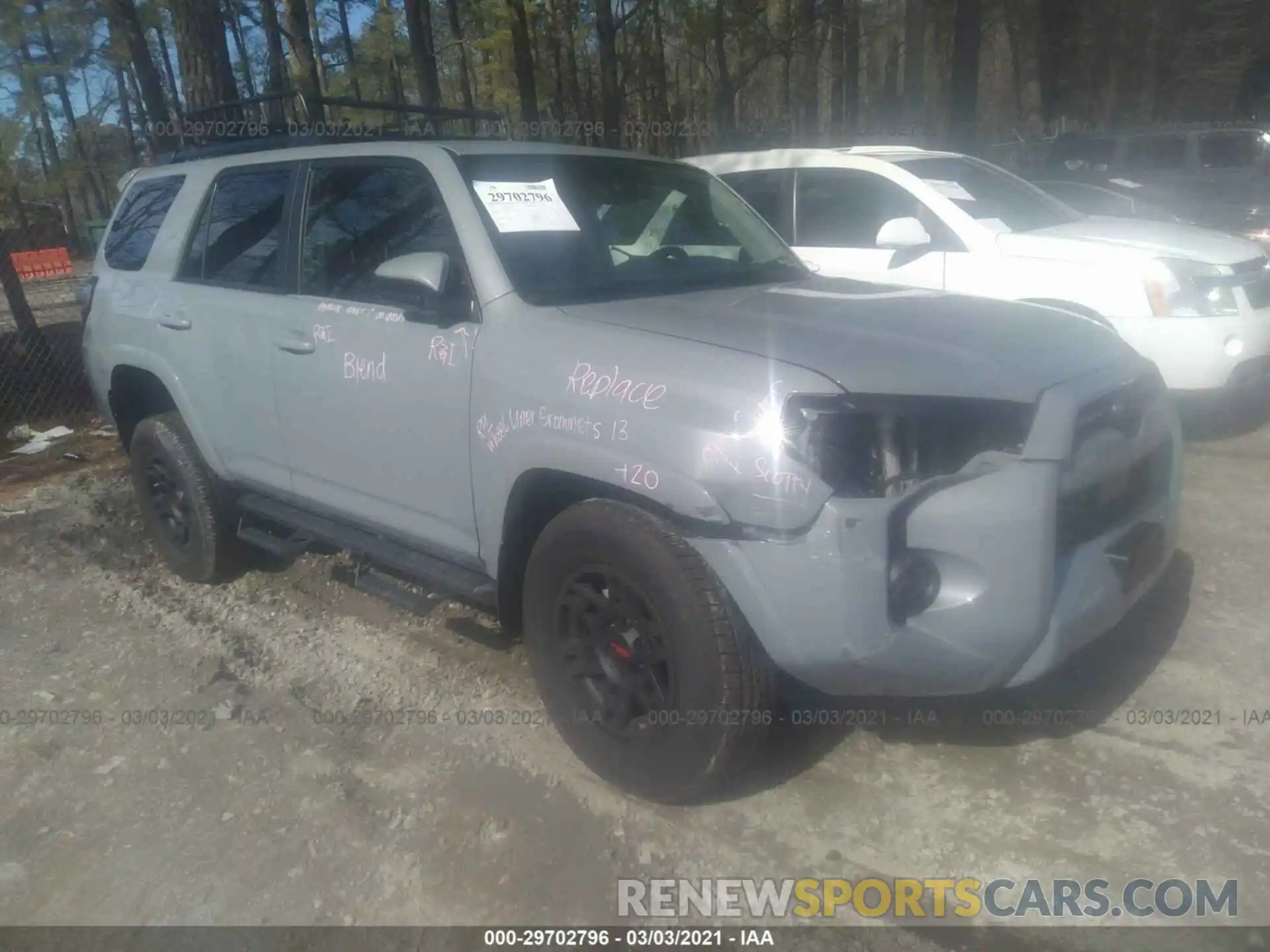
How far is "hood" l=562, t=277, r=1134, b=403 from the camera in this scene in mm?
2613

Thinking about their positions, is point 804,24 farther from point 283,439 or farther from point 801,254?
point 283,439

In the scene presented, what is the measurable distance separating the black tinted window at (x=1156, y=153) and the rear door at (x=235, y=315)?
1189cm

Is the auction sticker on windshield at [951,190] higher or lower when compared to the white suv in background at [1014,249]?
higher

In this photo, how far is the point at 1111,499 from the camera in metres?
2.86

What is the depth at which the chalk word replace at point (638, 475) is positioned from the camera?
2654 mm

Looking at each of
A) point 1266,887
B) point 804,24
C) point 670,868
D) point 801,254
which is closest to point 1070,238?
point 801,254

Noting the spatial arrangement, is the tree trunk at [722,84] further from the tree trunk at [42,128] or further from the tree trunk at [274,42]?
→ the tree trunk at [42,128]

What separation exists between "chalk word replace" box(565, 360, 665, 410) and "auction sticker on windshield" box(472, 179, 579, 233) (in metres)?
0.74

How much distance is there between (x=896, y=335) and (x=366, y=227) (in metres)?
2.03

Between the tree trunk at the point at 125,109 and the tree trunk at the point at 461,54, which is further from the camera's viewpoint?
the tree trunk at the point at 461,54

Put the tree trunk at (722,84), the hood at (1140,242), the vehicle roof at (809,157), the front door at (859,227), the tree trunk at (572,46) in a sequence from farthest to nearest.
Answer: the tree trunk at (572,46) < the tree trunk at (722,84) < the vehicle roof at (809,157) < the front door at (859,227) < the hood at (1140,242)

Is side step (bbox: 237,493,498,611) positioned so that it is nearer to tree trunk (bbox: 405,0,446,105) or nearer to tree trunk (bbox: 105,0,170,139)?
tree trunk (bbox: 105,0,170,139)

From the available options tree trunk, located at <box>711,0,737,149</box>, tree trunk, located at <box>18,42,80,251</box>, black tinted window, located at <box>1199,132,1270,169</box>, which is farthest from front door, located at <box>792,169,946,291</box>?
tree trunk, located at <box>711,0,737,149</box>

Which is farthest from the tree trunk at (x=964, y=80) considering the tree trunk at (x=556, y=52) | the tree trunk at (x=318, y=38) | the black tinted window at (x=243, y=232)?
the tree trunk at (x=318, y=38)
